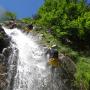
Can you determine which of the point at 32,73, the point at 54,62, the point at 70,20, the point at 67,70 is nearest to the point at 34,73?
the point at 32,73

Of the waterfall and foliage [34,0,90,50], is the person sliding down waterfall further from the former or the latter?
foliage [34,0,90,50]

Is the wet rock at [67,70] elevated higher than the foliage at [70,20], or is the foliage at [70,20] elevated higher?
the foliage at [70,20]

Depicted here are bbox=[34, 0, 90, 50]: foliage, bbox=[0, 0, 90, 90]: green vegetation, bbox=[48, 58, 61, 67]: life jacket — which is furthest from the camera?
bbox=[34, 0, 90, 50]: foliage

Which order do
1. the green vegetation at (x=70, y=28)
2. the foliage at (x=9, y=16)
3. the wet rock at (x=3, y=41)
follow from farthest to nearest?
the foliage at (x=9, y=16) → the green vegetation at (x=70, y=28) → the wet rock at (x=3, y=41)

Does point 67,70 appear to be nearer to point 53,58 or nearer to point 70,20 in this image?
point 53,58

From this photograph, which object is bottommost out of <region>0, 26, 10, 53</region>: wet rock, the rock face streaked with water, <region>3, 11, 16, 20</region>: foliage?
the rock face streaked with water

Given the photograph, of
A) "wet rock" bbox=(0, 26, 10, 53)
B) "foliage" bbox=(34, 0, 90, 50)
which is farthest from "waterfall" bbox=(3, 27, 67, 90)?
"foliage" bbox=(34, 0, 90, 50)

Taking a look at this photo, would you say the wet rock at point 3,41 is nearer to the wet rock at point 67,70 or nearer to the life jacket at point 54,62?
the life jacket at point 54,62

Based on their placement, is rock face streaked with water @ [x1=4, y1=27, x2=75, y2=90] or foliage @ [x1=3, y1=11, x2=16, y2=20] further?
foliage @ [x1=3, y1=11, x2=16, y2=20]

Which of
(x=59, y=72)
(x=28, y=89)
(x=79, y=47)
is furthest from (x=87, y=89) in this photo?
(x=79, y=47)

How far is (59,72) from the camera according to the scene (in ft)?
54.4

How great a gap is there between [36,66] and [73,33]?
5.95m

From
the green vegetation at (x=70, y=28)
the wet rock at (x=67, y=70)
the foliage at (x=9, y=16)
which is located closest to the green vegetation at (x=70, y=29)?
the green vegetation at (x=70, y=28)

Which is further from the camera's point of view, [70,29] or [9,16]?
[9,16]
